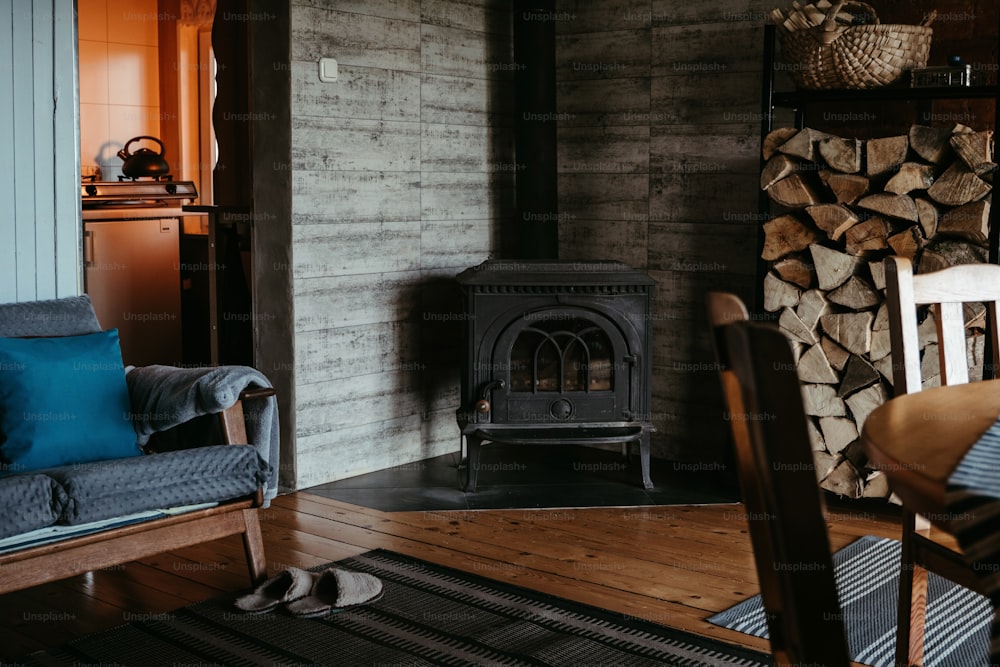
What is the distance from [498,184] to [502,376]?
1123mm

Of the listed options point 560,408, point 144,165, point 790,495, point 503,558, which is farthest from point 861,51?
point 144,165

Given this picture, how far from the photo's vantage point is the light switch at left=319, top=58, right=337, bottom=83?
12.9 ft

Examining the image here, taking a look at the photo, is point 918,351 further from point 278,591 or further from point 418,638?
point 278,591

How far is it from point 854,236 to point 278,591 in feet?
7.07

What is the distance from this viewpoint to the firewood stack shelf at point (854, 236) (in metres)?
3.41

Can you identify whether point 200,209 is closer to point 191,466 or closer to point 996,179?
point 191,466

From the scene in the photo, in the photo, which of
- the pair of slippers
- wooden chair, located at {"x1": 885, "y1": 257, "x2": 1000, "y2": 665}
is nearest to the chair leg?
wooden chair, located at {"x1": 885, "y1": 257, "x2": 1000, "y2": 665}

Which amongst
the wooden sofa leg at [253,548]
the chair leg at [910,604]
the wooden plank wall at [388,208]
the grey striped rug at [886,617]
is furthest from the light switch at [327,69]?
the chair leg at [910,604]

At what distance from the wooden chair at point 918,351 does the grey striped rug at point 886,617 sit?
470 mm

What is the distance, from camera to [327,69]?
155 inches

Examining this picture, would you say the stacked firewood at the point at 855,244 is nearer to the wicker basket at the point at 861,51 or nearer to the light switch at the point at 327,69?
the wicker basket at the point at 861,51

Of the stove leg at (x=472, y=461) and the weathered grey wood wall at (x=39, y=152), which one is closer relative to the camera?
the weathered grey wood wall at (x=39, y=152)

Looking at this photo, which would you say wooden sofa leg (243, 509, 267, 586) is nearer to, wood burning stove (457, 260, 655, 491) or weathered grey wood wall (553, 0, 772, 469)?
wood burning stove (457, 260, 655, 491)

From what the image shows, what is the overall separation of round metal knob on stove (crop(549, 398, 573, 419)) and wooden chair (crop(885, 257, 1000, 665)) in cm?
193
